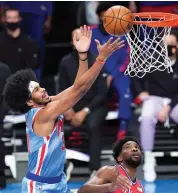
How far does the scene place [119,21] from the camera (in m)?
7.16

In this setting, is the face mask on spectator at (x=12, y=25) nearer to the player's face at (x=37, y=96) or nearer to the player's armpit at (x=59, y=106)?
the player's face at (x=37, y=96)

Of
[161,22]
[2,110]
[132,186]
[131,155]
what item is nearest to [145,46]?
[161,22]

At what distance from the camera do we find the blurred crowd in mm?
10133

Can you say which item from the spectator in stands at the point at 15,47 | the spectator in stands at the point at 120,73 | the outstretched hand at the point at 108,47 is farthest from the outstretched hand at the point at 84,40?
the spectator in stands at the point at 15,47

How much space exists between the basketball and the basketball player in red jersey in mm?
1087

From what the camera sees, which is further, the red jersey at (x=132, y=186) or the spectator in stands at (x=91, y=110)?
the spectator in stands at (x=91, y=110)

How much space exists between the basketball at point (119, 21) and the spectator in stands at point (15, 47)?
3.60 metres

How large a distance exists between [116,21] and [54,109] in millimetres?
1095

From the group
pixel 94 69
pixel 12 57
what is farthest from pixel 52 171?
pixel 12 57

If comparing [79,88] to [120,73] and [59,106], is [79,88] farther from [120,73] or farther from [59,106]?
[120,73]

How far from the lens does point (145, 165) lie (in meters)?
10.1

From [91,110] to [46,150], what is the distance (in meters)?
3.44

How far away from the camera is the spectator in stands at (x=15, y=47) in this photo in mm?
10703

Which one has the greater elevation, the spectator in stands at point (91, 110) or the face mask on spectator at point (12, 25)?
the face mask on spectator at point (12, 25)
